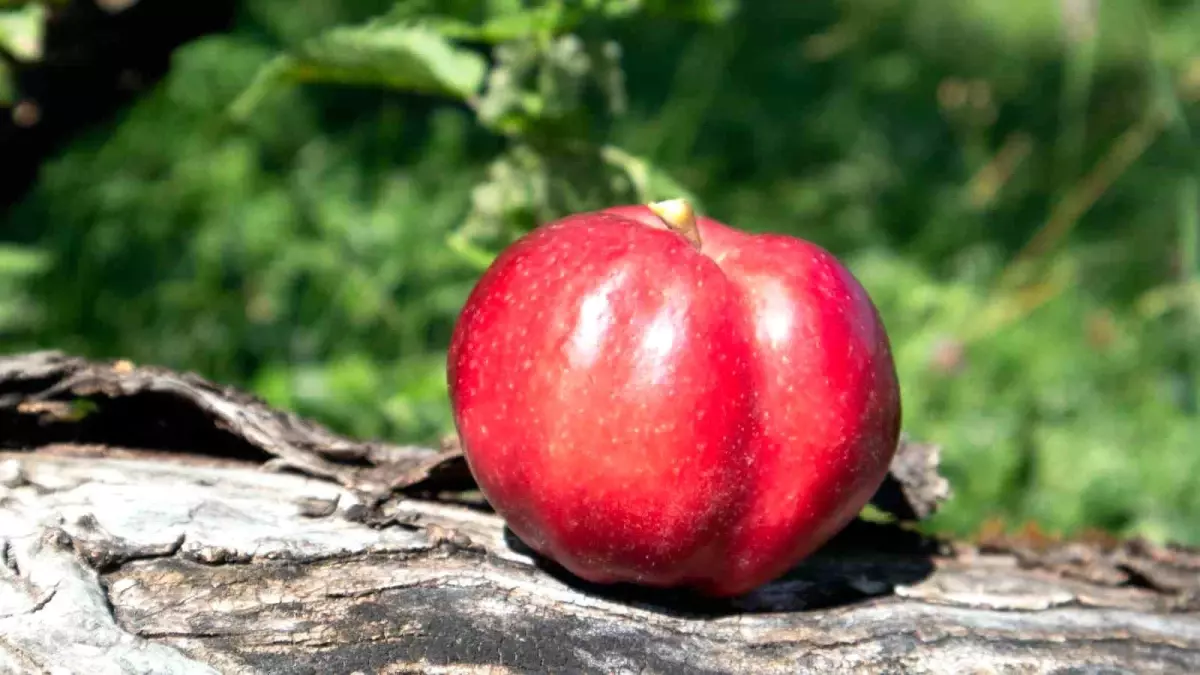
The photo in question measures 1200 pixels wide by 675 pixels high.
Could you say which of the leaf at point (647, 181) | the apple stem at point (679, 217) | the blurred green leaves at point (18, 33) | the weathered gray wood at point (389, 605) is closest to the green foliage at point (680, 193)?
the leaf at point (647, 181)

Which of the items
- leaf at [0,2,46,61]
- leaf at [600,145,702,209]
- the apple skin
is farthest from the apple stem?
leaf at [0,2,46,61]

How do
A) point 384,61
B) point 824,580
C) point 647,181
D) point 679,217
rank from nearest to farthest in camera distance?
1. point 679,217
2. point 824,580
3. point 384,61
4. point 647,181

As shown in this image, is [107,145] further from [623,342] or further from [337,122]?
[623,342]

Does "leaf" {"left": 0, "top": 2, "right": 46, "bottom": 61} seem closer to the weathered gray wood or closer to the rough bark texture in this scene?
the rough bark texture

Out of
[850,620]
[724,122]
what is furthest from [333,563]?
[724,122]

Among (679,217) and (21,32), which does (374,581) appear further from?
(21,32)

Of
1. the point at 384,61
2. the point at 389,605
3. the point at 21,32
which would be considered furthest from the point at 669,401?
the point at 21,32

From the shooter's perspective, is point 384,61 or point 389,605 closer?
point 389,605
